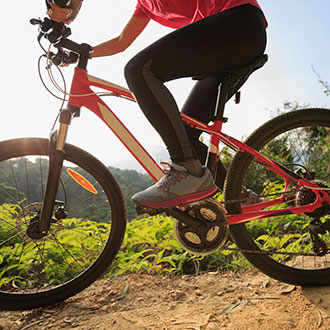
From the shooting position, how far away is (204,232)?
185 cm

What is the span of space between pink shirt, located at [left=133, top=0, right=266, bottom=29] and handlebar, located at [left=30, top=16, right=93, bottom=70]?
18.2 inches

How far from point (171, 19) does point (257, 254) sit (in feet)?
5.22

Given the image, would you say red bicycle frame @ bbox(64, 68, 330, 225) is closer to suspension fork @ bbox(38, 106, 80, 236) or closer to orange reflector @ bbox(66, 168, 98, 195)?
suspension fork @ bbox(38, 106, 80, 236)

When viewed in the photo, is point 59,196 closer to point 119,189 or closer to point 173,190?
point 119,189

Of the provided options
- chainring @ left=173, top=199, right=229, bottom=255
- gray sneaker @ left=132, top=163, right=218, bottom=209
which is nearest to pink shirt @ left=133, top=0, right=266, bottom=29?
gray sneaker @ left=132, top=163, right=218, bottom=209

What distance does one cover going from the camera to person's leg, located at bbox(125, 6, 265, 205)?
64.7 inches

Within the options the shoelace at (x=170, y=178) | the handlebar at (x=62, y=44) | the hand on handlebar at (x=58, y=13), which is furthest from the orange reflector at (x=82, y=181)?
the hand on handlebar at (x=58, y=13)

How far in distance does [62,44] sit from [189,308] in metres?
1.73

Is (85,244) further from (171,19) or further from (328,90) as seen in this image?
(328,90)

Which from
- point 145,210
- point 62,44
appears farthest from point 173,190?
point 62,44

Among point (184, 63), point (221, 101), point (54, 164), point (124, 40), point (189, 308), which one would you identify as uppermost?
point (124, 40)

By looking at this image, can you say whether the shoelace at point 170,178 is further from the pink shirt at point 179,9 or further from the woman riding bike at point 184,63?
the pink shirt at point 179,9

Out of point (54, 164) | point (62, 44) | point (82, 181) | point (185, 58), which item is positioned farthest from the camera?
point (82, 181)

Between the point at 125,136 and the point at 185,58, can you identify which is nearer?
the point at 185,58
